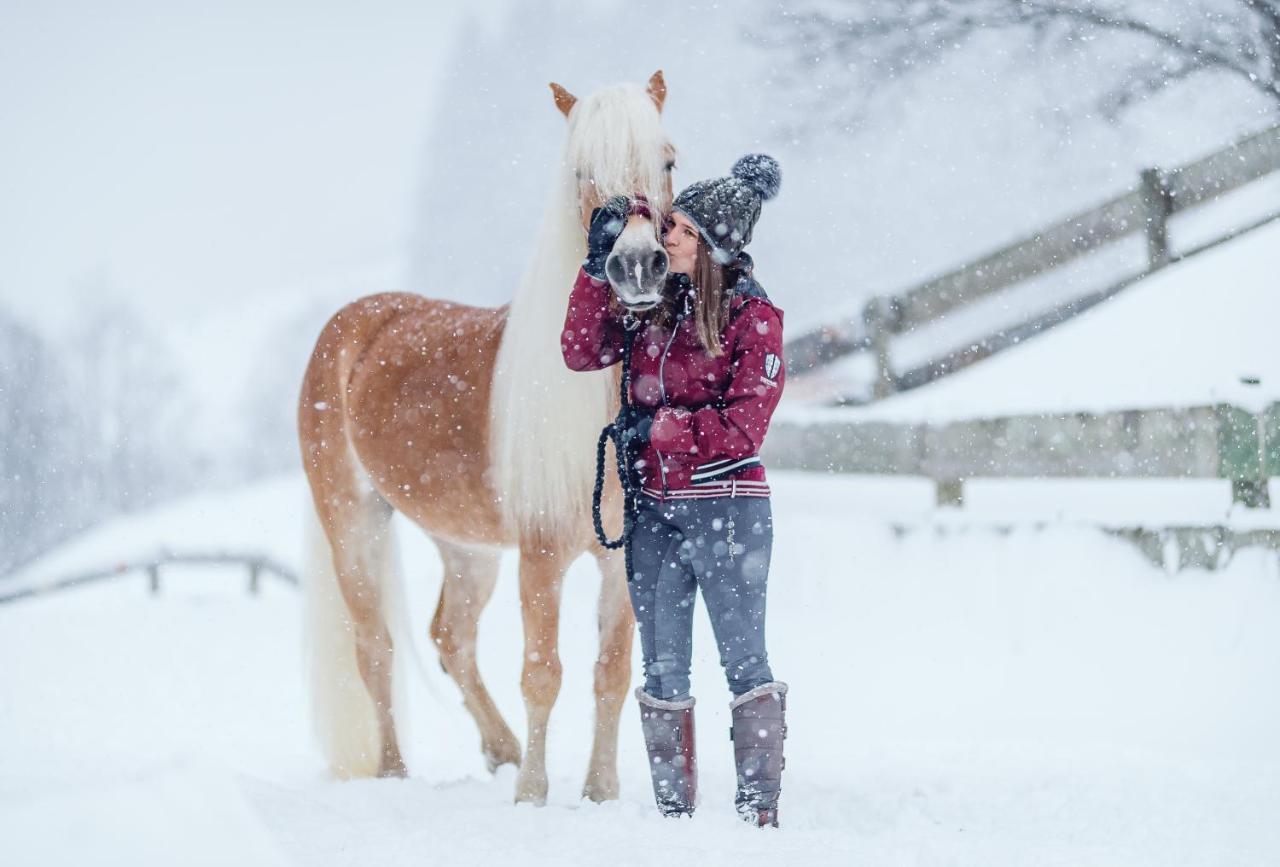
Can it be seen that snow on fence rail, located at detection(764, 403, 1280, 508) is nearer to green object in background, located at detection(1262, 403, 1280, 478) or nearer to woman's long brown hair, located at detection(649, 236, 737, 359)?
green object in background, located at detection(1262, 403, 1280, 478)

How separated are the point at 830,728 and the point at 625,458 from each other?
243 centimetres

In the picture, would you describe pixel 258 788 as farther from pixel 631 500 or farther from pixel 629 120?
pixel 629 120

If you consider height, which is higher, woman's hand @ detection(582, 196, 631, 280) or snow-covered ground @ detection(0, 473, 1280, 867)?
woman's hand @ detection(582, 196, 631, 280)

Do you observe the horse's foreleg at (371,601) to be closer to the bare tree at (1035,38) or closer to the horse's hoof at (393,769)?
the horse's hoof at (393,769)

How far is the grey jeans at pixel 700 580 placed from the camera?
253 centimetres

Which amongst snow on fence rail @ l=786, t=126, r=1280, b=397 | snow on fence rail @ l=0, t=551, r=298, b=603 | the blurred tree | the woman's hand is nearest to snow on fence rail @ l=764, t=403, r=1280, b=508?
snow on fence rail @ l=786, t=126, r=1280, b=397

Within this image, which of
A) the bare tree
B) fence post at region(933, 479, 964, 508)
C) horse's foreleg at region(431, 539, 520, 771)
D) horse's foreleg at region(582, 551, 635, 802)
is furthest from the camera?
the bare tree

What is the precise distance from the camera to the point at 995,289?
7.21 metres

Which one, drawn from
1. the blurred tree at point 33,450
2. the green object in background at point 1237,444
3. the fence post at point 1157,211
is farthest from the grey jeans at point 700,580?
the blurred tree at point 33,450

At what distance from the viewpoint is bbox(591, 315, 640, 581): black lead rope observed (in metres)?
2.63

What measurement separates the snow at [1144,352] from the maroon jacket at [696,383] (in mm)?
3630

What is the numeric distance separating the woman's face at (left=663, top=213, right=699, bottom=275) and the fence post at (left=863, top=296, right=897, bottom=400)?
15.8 feet

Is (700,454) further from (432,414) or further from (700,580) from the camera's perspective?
(432,414)

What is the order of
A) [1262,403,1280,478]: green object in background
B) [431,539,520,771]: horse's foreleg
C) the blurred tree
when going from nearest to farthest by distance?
1. [431,539,520,771]: horse's foreleg
2. [1262,403,1280,478]: green object in background
3. the blurred tree
